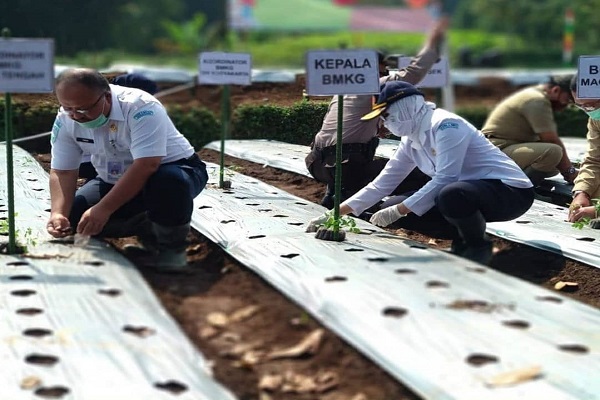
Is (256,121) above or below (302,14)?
below

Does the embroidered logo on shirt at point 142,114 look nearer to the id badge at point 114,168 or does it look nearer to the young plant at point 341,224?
the id badge at point 114,168

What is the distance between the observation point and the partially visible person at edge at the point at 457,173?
13.2ft

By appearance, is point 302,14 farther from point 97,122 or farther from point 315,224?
point 97,122

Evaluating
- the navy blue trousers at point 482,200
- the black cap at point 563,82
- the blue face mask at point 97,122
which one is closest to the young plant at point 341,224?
the navy blue trousers at point 482,200

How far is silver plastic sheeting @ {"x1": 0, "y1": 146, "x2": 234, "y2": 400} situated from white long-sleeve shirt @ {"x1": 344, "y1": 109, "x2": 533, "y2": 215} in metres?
1.24

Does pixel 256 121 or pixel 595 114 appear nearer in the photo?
pixel 595 114

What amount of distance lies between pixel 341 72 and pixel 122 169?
3.31 feet

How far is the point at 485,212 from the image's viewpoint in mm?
4145

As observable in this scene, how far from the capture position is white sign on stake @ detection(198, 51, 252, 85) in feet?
19.7

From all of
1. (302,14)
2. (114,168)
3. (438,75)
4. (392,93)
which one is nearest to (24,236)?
(114,168)

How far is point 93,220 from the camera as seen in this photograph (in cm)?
379

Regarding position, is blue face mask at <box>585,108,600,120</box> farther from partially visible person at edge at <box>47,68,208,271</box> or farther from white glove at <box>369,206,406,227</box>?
partially visible person at edge at <box>47,68,208,271</box>

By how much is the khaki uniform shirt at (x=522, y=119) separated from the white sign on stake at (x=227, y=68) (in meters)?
1.73

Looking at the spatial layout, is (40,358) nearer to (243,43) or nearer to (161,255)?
(161,255)
